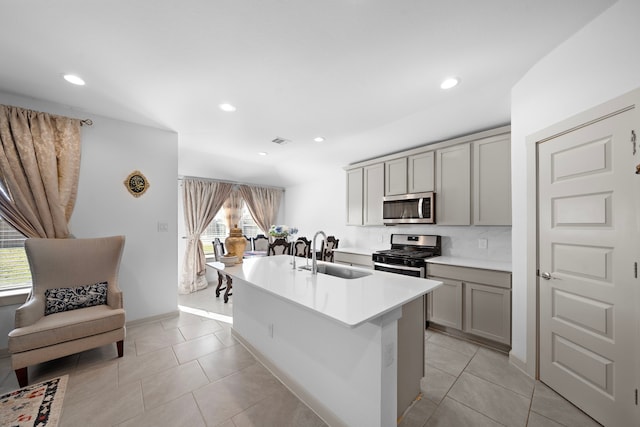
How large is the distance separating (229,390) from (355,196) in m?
3.33

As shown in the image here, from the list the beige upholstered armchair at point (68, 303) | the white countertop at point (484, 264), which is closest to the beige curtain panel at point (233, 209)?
the beige upholstered armchair at point (68, 303)

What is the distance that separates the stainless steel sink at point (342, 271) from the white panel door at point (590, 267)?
145cm

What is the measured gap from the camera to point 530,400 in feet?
5.80

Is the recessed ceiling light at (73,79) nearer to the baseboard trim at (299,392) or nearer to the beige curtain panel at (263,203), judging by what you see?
the baseboard trim at (299,392)

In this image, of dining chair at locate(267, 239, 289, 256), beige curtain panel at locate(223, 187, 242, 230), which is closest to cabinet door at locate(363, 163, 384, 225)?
dining chair at locate(267, 239, 289, 256)

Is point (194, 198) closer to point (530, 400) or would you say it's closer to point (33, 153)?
point (33, 153)

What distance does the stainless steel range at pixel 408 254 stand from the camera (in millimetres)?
3021

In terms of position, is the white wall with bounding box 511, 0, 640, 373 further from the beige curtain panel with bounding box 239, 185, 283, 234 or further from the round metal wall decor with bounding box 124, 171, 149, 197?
the beige curtain panel with bounding box 239, 185, 283, 234

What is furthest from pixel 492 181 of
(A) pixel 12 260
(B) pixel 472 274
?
(A) pixel 12 260

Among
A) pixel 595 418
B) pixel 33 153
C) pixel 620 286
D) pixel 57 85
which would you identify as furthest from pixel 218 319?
pixel 620 286

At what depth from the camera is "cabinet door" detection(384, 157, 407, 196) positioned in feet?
11.9

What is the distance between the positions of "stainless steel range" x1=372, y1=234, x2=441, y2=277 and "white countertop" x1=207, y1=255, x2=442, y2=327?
116cm

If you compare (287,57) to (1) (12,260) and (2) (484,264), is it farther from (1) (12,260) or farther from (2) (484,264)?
(1) (12,260)

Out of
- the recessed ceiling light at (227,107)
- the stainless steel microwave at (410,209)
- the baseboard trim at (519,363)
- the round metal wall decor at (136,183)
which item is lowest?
the baseboard trim at (519,363)
